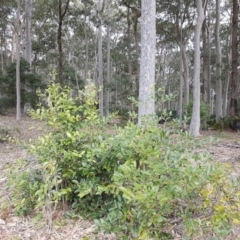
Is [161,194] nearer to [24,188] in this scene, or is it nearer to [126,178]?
[126,178]

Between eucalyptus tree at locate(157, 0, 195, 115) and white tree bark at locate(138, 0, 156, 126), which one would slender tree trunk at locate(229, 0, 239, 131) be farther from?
white tree bark at locate(138, 0, 156, 126)

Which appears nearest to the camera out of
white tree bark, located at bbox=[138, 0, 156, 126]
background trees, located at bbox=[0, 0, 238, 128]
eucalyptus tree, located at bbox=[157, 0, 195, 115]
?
white tree bark, located at bbox=[138, 0, 156, 126]

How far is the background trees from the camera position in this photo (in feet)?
36.6

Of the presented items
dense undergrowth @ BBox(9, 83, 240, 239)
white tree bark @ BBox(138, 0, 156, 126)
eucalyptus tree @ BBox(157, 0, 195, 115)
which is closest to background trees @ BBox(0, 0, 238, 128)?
eucalyptus tree @ BBox(157, 0, 195, 115)

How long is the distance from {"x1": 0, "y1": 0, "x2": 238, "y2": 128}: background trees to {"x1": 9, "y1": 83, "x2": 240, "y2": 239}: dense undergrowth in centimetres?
728

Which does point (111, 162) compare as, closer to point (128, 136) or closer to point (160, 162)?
point (128, 136)

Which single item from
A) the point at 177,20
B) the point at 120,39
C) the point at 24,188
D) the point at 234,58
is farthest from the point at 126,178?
the point at 120,39

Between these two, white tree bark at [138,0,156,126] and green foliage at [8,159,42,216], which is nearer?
green foliage at [8,159,42,216]

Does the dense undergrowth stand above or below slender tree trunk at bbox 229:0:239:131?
below

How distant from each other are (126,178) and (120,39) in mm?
19447

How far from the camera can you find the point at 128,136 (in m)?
1.72

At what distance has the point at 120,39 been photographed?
19.7 meters

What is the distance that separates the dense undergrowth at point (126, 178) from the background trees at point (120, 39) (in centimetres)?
728

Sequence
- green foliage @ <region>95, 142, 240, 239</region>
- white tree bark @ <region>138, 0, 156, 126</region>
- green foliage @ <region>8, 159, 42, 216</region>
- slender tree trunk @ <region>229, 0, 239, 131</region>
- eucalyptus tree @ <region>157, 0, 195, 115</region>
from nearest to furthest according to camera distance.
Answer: green foliage @ <region>95, 142, 240, 239</region> → green foliage @ <region>8, 159, 42, 216</region> → white tree bark @ <region>138, 0, 156, 126</region> → slender tree trunk @ <region>229, 0, 239, 131</region> → eucalyptus tree @ <region>157, 0, 195, 115</region>
